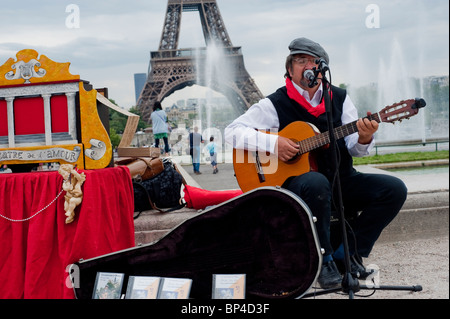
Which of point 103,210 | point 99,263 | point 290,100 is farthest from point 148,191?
point 290,100

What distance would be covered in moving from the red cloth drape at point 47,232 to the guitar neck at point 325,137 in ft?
3.92

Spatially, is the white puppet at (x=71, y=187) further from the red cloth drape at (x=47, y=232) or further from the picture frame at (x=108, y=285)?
the picture frame at (x=108, y=285)

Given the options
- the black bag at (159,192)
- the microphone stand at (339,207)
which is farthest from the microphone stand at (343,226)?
the black bag at (159,192)

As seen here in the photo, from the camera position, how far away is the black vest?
302 cm

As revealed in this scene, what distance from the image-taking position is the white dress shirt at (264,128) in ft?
9.86

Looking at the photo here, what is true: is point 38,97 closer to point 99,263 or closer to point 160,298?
point 99,263

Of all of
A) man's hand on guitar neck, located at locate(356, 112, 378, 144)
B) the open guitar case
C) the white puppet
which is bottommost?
the open guitar case

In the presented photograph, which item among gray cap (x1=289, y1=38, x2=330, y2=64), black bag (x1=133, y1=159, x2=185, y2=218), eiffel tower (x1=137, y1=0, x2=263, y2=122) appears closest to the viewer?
gray cap (x1=289, y1=38, x2=330, y2=64)

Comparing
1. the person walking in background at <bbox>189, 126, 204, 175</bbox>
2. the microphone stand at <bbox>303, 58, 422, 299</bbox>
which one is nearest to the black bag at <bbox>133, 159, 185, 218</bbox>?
the microphone stand at <bbox>303, 58, 422, 299</bbox>

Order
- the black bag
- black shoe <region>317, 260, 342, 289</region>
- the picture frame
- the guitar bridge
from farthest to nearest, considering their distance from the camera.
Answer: the black bag, the guitar bridge, black shoe <region>317, 260, 342, 289</region>, the picture frame

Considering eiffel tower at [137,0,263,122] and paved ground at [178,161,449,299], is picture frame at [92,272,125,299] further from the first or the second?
eiffel tower at [137,0,263,122]

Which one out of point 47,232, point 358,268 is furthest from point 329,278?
point 47,232

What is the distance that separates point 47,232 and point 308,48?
194cm
